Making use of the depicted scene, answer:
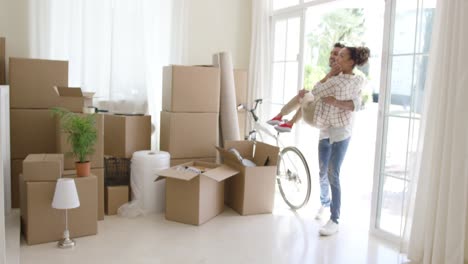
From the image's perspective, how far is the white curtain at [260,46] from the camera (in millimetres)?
4629

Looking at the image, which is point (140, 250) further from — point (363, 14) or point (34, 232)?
point (363, 14)

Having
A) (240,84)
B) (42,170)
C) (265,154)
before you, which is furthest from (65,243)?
(240,84)

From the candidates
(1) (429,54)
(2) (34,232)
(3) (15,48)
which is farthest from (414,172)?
(3) (15,48)

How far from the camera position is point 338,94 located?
304 centimetres

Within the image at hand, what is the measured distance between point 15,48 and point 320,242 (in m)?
3.12

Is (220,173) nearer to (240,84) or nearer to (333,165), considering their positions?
(333,165)

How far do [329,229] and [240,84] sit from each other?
189 cm

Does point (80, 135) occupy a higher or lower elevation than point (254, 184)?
higher

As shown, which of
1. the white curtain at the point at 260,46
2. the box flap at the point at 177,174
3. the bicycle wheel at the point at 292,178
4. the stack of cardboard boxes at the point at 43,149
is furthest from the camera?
the white curtain at the point at 260,46

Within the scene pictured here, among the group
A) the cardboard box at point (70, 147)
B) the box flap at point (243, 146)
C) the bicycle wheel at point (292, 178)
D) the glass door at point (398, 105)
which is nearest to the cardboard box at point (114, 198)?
the cardboard box at point (70, 147)

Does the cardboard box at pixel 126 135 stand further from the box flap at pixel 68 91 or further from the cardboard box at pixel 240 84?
the cardboard box at pixel 240 84

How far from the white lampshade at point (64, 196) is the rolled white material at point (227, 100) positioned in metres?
1.69

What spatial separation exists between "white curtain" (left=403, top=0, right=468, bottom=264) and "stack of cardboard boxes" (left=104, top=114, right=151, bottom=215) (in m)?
2.28

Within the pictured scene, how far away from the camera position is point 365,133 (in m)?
6.71
